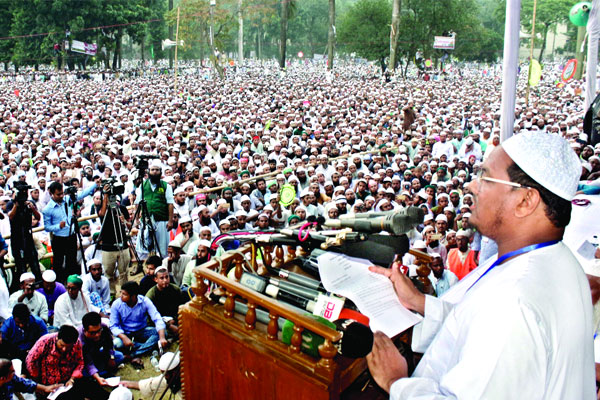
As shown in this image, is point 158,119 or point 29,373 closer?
point 29,373

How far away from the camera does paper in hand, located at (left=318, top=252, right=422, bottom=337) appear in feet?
4.60

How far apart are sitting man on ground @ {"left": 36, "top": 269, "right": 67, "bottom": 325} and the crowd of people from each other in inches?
0.8

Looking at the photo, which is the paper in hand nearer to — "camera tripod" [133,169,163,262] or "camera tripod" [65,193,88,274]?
"camera tripod" [133,169,163,262]

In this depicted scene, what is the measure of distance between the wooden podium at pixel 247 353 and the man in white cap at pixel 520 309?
0.17 m

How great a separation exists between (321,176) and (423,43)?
26.5 meters

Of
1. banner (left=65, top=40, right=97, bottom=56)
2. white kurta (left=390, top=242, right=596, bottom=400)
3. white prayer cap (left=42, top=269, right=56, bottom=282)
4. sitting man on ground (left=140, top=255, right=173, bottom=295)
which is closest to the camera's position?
white kurta (left=390, top=242, right=596, bottom=400)

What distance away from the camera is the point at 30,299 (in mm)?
4367

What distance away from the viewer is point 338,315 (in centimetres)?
144

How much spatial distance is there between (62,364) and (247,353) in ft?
8.72

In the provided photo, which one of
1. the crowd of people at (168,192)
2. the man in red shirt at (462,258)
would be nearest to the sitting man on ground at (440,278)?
the crowd of people at (168,192)

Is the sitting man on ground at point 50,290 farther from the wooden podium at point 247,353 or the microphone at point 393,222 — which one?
the microphone at point 393,222

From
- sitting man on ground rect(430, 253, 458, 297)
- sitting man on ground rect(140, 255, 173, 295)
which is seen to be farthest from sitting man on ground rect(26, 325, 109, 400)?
sitting man on ground rect(430, 253, 458, 297)

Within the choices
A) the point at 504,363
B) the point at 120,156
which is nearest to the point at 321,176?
the point at 120,156

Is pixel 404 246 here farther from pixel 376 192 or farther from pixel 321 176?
pixel 321 176
